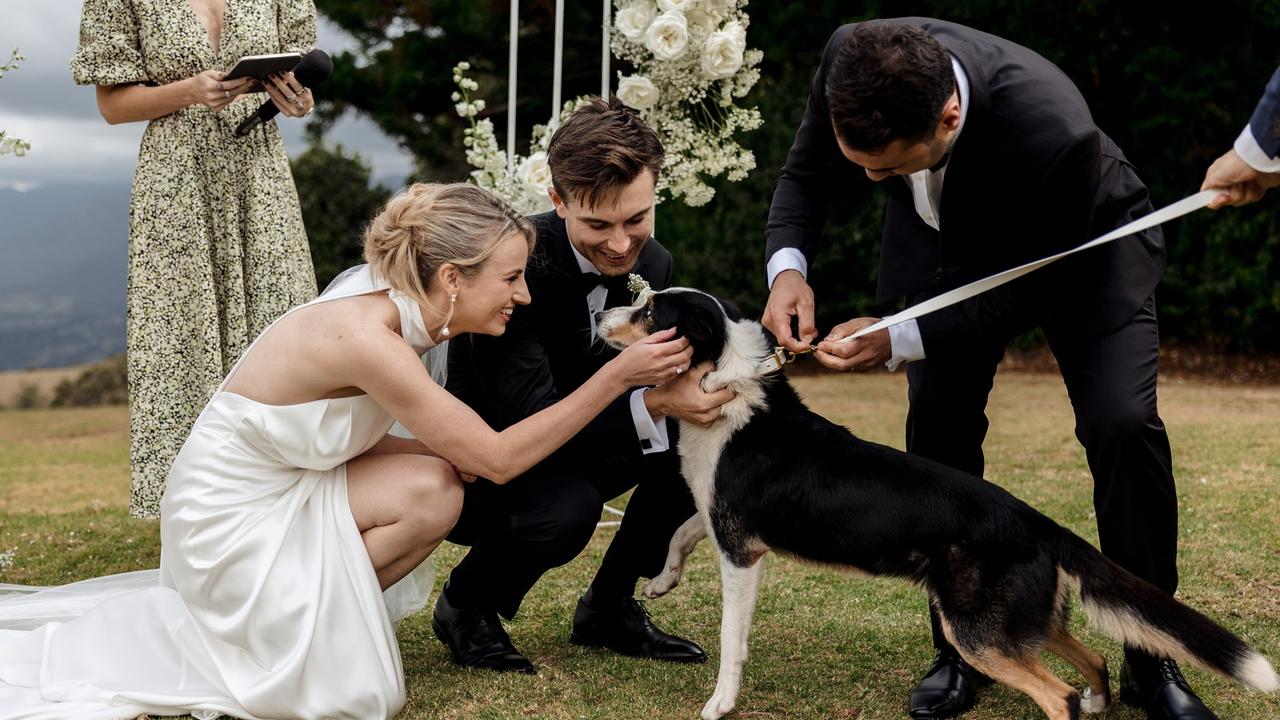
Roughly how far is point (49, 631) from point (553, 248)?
7.16ft

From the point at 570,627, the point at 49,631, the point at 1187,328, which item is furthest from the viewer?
the point at 1187,328

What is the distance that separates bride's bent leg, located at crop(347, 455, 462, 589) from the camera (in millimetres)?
3512

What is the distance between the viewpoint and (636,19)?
5.75 metres

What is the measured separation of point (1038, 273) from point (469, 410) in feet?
5.89

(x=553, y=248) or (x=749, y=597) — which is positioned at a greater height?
(x=553, y=248)

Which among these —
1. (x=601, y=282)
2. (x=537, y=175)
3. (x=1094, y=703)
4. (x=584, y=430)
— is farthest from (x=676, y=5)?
(x=1094, y=703)

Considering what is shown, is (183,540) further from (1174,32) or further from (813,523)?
(1174,32)

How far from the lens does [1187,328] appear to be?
A: 1296 centimetres

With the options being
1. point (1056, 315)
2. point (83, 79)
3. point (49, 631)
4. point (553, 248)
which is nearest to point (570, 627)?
point (553, 248)

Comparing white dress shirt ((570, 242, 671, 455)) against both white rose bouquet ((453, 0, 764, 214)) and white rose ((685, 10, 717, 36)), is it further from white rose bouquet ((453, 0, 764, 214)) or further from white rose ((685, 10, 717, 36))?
white rose ((685, 10, 717, 36))

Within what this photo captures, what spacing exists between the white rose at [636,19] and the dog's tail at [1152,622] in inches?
144

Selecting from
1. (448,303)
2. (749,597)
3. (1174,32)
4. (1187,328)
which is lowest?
(1187,328)

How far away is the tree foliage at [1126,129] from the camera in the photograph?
12.2 meters

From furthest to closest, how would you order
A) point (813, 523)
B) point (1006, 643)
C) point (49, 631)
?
point (49, 631), point (813, 523), point (1006, 643)
